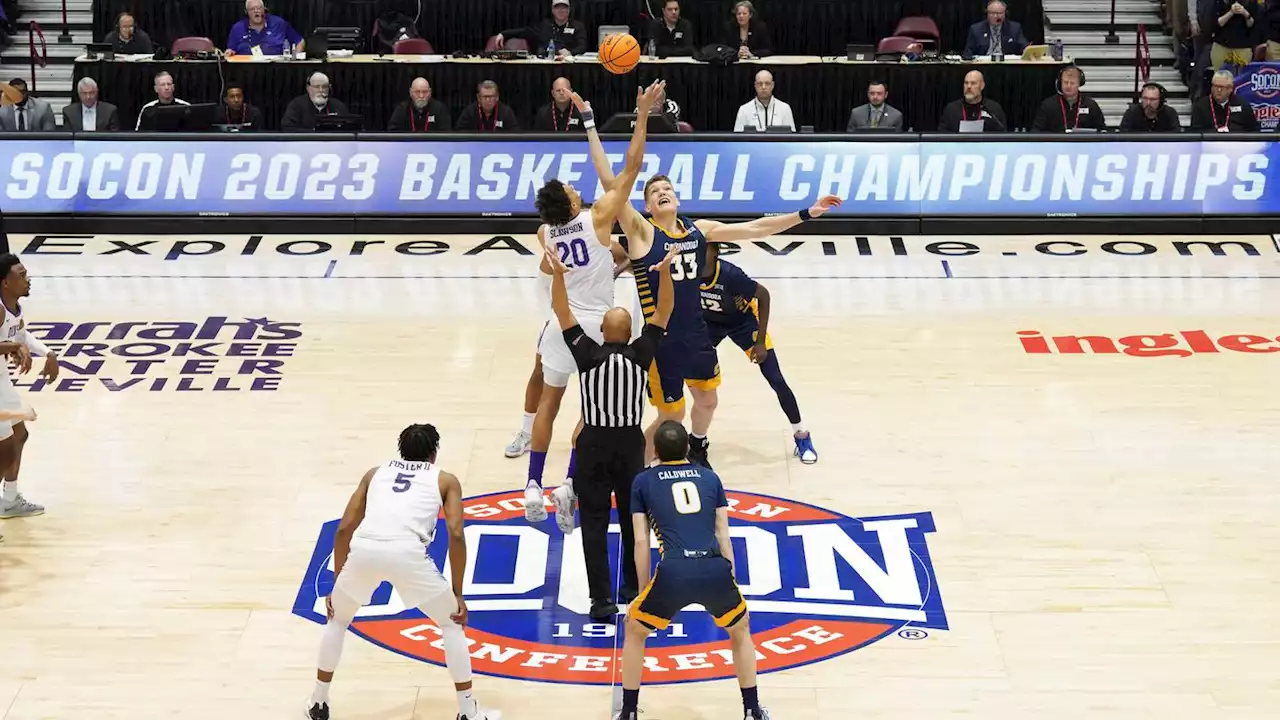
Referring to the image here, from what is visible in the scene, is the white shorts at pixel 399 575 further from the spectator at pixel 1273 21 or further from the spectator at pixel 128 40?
the spectator at pixel 1273 21

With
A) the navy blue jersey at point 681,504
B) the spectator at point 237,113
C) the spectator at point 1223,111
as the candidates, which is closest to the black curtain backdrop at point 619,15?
the spectator at point 237,113

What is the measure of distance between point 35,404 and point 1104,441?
8.06 meters

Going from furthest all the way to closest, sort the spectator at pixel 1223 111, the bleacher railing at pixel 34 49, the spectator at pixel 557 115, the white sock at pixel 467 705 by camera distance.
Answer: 1. the bleacher railing at pixel 34 49
2. the spectator at pixel 557 115
3. the spectator at pixel 1223 111
4. the white sock at pixel 467 705

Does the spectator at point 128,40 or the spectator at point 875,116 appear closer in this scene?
the spectator at point 875,116

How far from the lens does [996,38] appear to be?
2131 centimetres

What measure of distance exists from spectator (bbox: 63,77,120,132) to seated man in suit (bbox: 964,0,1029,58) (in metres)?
10.5

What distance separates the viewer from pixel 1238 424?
497 inches

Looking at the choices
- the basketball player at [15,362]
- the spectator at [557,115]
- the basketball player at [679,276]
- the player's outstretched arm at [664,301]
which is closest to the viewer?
the player's outstretched arm at [664,301]

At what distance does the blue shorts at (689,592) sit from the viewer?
7852 millimetres

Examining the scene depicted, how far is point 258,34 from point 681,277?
12916 mm

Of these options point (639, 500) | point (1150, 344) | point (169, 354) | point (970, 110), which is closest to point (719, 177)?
point (970, 110)

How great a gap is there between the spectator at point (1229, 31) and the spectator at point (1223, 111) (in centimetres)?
240

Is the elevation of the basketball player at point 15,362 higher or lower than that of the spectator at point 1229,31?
lower

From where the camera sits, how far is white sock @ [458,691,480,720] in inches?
323
